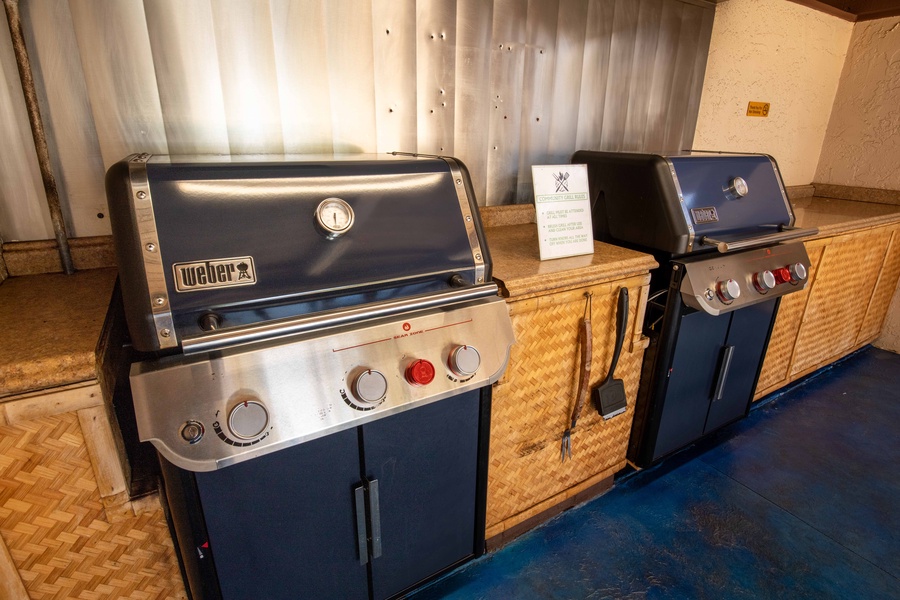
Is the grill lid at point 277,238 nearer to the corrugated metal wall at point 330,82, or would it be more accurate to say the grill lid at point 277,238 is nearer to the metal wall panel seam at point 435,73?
the corrugated metal wall at point 330,82

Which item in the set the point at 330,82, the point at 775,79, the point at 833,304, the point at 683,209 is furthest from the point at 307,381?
the point at 775,79

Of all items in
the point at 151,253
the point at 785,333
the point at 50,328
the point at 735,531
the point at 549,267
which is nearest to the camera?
the point at 151,253

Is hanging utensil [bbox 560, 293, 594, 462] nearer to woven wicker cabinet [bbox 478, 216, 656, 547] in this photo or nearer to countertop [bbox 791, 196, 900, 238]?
woven wicker cabinet [bbox 478, 216, 656, 547]

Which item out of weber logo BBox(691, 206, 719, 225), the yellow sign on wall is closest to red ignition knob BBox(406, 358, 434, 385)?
weber logo BBox(691, 206, 719, 225)

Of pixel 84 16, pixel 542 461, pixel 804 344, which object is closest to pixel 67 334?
pixel 84 16

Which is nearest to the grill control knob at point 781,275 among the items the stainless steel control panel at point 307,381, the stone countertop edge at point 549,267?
the stone countertop edge at point 549,267

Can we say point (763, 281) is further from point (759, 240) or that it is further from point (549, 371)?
point (549, 371)

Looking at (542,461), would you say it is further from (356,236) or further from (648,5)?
(648,5)

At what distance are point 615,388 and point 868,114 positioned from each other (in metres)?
3.03

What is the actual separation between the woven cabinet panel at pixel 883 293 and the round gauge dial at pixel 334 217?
3.31 meters

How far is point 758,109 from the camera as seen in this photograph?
2.78 metres

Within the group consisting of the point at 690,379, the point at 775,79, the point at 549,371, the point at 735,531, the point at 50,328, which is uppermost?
the point at 775,79

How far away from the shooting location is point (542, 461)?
62.6 inches

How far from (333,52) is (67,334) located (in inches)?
43.0
